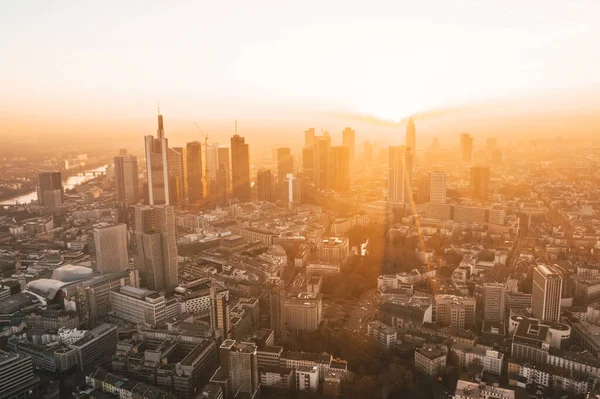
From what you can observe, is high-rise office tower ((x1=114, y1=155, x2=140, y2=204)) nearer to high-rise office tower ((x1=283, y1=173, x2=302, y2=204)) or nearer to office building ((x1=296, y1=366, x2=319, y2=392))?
high-rise office tower ((x1=283, y1=173, x2=302, y2=204))

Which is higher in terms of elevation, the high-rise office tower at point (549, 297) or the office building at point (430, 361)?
the high-rise office tower at point (549, 297)

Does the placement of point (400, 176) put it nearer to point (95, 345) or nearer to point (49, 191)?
point (49, 191)

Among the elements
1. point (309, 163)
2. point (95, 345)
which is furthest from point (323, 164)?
point (95, 345)

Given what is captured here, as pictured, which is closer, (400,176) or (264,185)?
(400,176)

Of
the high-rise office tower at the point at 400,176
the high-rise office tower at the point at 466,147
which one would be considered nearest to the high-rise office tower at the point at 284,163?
the high-rise office tower at the point at 400,176

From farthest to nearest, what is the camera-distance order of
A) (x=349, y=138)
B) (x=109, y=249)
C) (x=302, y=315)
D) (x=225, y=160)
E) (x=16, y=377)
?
(x=349, y=138) < (x=225, y=160) < (x=109, y=249) < (x=302, y=315) < (x=16, y=377)

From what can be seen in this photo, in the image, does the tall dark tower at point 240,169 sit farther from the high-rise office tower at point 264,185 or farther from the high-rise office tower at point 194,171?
the high-rise office tower at point 194,171

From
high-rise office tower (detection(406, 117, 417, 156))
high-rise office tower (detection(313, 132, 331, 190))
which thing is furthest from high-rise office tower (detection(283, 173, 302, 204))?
high-rise office tower (detection(406, 117, 417, 156))
